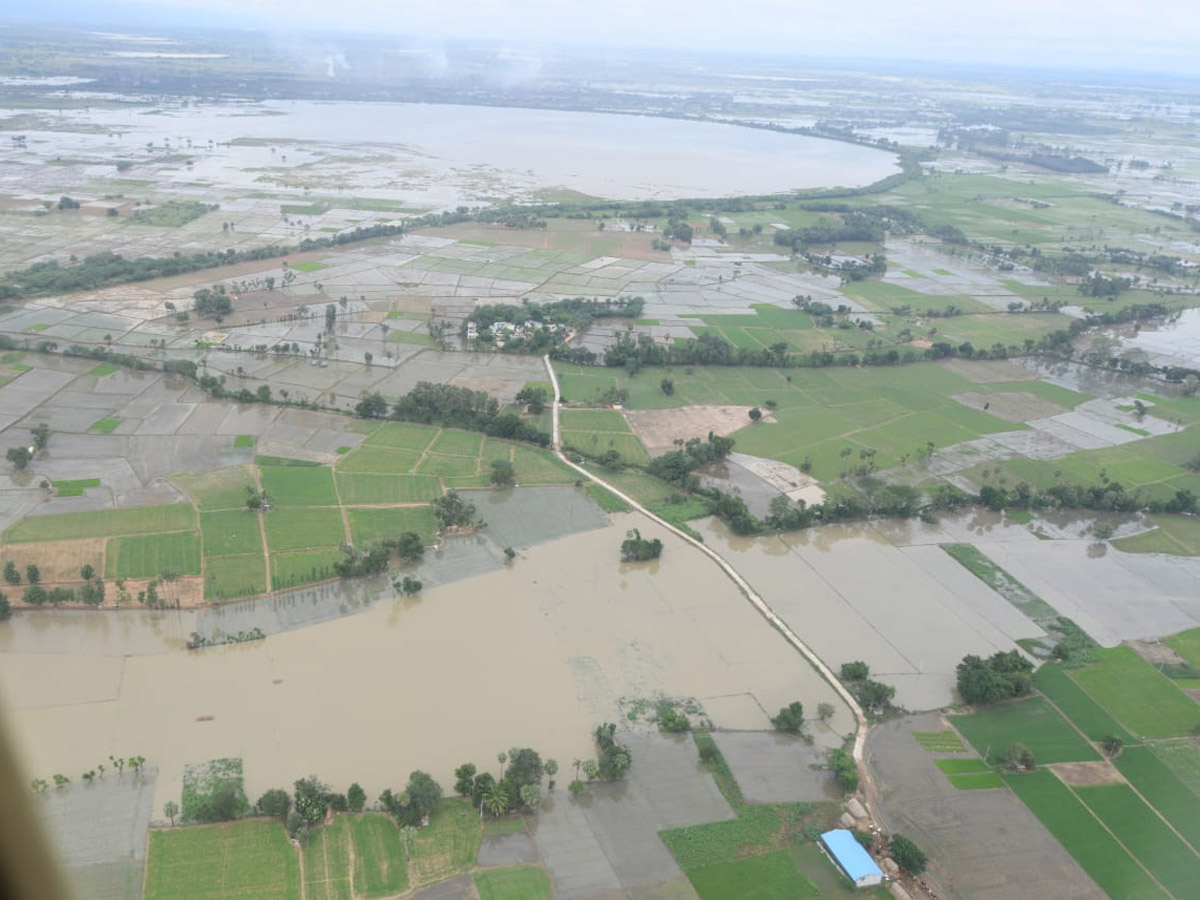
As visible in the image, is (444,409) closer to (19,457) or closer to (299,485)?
(299,485)

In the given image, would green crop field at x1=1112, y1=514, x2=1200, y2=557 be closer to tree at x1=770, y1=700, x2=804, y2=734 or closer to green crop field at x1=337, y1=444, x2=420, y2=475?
tree at x1=770, y1=700, x2=804, y2=734

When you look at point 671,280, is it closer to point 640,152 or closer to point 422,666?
point 422,666

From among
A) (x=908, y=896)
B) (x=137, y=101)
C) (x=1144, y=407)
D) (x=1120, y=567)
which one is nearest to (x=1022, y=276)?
(x=1144, y=407)

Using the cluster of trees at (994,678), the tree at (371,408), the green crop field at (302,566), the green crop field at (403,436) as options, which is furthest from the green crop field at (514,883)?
the tree at (371,408)

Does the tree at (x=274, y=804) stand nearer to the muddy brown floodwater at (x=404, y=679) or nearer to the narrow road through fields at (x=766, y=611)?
the muddy brown floodwater at (x=404, y=679)

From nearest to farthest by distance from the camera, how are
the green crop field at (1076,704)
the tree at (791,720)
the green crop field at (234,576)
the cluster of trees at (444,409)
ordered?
the tree at (791,720) → the green crop field at (1076,704) → the green crop field at (234,576) → the cluster of trees at (444,409)

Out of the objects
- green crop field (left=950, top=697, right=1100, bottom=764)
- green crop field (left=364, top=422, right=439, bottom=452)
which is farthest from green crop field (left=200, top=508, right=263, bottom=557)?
green crop field (left=950, top=697, right=1100, bottom=764)

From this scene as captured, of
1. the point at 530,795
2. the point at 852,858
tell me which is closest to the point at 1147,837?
the point at 852,858
